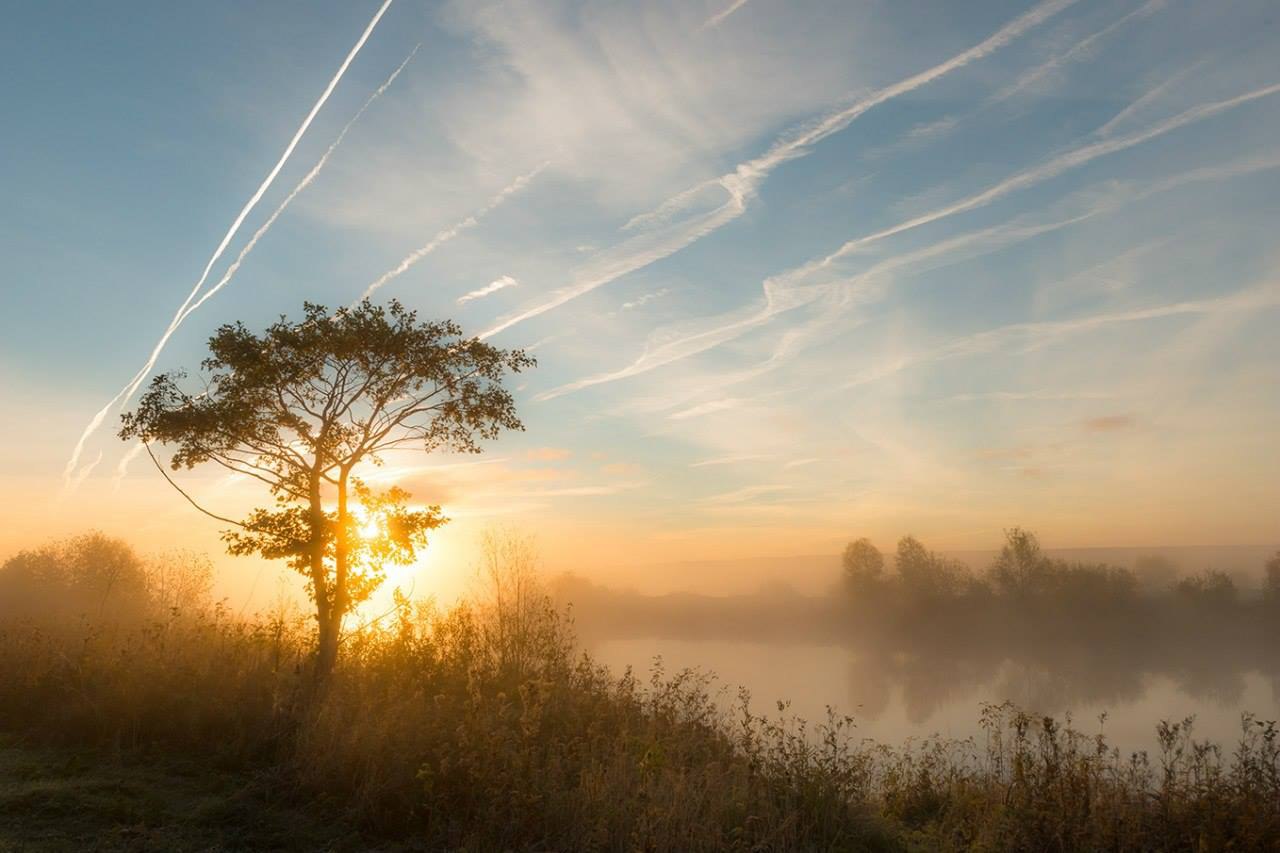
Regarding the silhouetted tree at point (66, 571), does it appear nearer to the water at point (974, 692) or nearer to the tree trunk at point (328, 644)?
the water at point (974, 692)

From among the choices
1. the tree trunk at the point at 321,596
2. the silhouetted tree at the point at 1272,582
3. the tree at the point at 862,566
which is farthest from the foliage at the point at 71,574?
the silhouetted tree at the point at 1272,582

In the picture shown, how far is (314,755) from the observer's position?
8.16 metres

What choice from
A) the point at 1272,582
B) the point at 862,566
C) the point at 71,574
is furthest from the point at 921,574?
the point at 71,574

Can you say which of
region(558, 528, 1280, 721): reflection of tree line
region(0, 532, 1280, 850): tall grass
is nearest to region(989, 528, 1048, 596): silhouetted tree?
region(558, 528, 1280, 721): reflection of tree line

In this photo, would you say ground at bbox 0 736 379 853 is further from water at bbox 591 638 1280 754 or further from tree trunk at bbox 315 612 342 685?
water at bbox 591 638 1280 754

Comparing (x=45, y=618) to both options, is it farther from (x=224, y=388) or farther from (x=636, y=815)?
(x=636, y=815)

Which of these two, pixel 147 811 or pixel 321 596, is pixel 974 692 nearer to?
pixel 321 596

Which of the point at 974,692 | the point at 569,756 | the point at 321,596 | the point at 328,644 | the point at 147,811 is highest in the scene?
the point at 321,596

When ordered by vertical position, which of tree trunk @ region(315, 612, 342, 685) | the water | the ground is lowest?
the water

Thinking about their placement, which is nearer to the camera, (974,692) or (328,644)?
(328,644)

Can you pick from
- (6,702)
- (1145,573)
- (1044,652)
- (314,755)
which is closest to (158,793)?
(314,755)

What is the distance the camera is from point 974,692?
1751 inches

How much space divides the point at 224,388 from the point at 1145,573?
87.7 m

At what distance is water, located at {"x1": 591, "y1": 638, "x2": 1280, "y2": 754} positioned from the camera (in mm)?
29938
